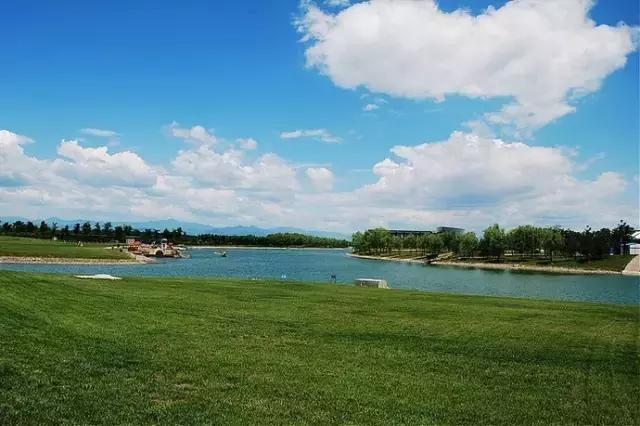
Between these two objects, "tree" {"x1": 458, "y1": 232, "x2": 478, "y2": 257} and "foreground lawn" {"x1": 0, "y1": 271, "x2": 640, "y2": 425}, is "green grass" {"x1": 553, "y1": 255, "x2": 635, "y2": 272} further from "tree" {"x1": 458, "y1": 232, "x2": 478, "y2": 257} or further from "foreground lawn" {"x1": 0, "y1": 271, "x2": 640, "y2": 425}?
"foreground lawn" {"x1": 0, "y1": 271, "x2": 640, "y2": 425}

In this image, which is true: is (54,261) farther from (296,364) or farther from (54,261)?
(296,364)

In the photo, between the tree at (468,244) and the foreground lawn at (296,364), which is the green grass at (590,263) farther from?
the foreground lawn at (296,364)

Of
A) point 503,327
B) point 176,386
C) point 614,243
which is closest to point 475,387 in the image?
point 176,386

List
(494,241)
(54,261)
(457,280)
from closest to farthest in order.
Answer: (457,280), (54,261), (494,241)

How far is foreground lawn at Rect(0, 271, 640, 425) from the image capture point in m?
9.88

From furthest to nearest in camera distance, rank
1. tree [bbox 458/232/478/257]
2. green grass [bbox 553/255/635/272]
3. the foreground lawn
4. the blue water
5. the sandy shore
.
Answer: tree [bbox 458/232/478/257]
green grass [bbox 553/255/635/272]
the sandy shore
the blue water
the foreground lawn

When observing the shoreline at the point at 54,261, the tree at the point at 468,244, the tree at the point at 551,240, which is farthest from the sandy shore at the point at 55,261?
the tree at the point at 551,240

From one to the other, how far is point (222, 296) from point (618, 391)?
18.4 meters

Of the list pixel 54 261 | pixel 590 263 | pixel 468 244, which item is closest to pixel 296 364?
pixel 54 261

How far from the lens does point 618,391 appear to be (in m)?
11.9

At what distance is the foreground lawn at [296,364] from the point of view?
9.88 meters

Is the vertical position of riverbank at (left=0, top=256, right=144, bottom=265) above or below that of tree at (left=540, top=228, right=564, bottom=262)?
below

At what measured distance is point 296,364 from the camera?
1320cm

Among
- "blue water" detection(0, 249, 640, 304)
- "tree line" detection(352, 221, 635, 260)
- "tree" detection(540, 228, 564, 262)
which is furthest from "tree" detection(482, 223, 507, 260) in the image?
"blue water" detection(0, 249, 640, 304)
